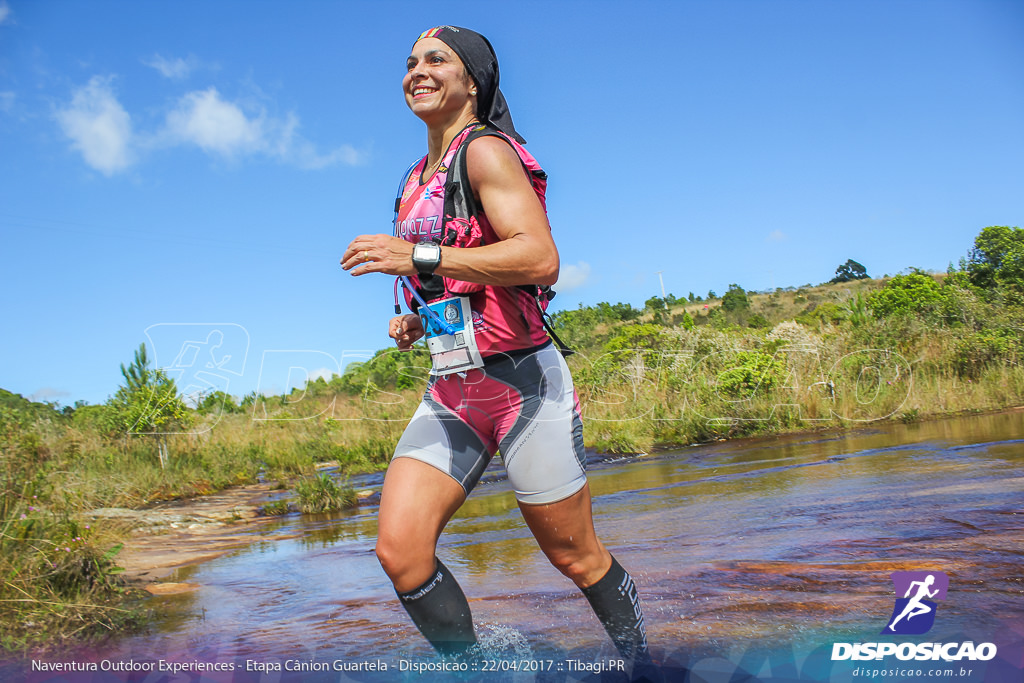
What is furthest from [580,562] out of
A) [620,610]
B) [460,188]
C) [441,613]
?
[460,188]

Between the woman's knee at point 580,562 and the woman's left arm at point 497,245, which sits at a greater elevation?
the woman's left arm at point 497,245

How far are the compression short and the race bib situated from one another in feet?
0.16

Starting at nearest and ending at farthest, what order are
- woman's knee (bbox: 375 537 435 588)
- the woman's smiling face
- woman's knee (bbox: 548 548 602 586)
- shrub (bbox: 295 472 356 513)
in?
woman's knee (bbox: 375 537 435 588)
woman's knee (bbox: 548 548 602 586)
the woman's smiling face
shrub (bbox: 295 472 356 513)

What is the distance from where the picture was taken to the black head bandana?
8.03ft

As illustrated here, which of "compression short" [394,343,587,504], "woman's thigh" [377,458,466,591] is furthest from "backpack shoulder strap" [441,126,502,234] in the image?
"woman's thigh" [377,458,466,591]

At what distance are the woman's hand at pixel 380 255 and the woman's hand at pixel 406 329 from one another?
590 millimetres

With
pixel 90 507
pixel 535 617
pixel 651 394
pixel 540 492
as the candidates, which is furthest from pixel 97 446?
pixel 540 492

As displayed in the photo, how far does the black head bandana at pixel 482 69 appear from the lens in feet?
8.03

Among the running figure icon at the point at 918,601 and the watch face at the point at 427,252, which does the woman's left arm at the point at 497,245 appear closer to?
the watch face at the point at 427,252

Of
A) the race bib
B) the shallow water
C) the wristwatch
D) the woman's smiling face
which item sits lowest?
the shallow water

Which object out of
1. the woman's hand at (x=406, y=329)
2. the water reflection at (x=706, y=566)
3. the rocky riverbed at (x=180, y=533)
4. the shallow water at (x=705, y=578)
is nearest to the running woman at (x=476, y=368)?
the woman's hand at (x=406, y=329)

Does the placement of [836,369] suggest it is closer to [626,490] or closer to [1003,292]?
[1003,292]

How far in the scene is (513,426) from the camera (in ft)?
7.63

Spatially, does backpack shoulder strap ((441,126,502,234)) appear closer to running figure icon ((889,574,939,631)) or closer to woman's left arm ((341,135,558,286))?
woman's left arm ((341,135,558,286))
